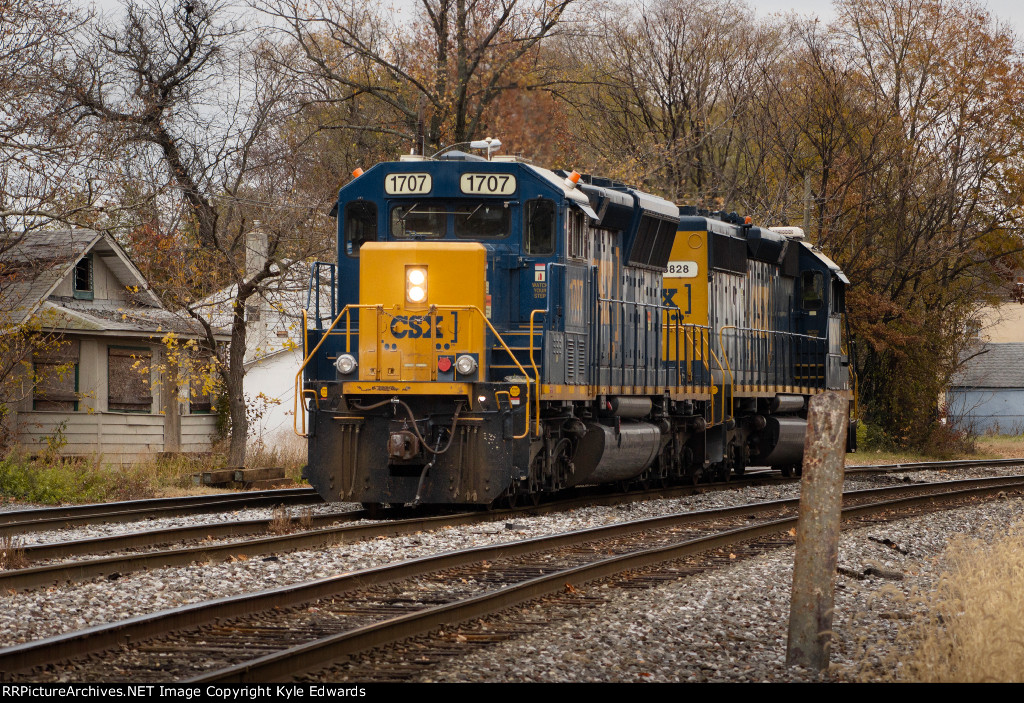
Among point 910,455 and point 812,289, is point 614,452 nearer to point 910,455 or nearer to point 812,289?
point 812,289

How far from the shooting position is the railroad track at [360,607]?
610cm

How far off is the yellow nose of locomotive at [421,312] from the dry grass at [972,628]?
5.41 m

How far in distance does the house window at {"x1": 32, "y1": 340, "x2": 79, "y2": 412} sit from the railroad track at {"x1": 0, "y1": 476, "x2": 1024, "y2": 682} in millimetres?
14533

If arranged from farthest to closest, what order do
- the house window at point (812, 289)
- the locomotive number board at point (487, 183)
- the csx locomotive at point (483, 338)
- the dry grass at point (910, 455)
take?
the dry grass at point (910, 455)
the house window at point (812, 289)
the locomotive number board at point (487, 183)
the csx locomotive at point (483, 338)

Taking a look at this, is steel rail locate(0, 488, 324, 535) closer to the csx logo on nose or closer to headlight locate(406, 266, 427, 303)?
the csx logo on nose

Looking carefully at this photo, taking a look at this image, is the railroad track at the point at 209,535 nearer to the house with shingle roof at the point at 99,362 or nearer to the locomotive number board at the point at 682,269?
the locomotive number board at the point at 682,269

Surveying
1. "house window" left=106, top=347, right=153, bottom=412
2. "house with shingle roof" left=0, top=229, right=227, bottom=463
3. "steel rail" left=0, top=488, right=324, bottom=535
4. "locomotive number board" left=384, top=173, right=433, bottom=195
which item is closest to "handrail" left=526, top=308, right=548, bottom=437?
"locomotive number board" left=384, top=173, right=433, bottom=195

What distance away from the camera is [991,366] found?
57.7 m

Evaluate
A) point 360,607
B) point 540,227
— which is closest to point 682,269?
point 540,227

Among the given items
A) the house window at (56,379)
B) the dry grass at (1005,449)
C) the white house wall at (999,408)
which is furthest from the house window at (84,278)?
the white house wall at (999,408)

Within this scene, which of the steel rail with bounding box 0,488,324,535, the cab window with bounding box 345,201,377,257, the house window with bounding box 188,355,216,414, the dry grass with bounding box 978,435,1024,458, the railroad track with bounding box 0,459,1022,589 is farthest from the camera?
the dry grass with bounding box 978,435,1024,458

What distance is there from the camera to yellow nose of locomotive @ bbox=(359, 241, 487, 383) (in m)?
12.5

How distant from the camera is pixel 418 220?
1334cm

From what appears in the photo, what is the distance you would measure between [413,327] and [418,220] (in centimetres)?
140
